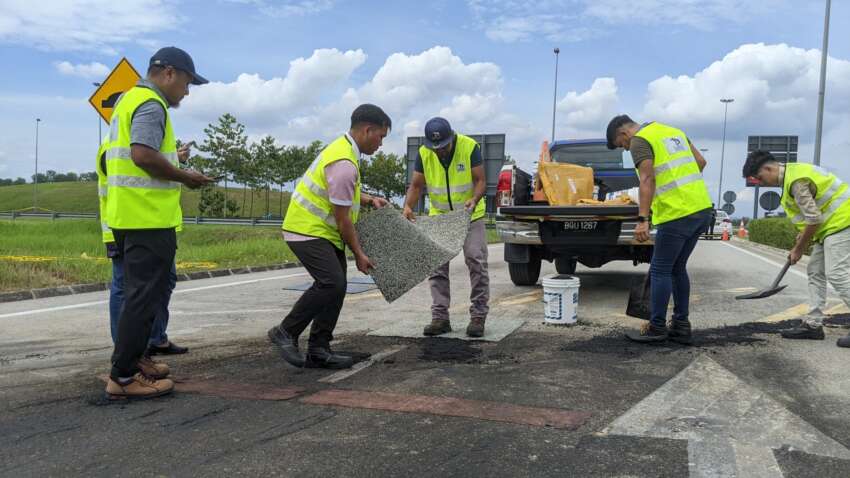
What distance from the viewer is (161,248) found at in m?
3.65

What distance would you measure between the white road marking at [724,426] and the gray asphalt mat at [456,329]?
179cm

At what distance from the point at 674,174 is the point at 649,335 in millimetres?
1274

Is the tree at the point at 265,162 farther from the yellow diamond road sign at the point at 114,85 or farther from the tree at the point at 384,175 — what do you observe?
the yellow diamond road sign at the point at 114,85

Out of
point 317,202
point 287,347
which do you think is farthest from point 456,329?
point 317,202

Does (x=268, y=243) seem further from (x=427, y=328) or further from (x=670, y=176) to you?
(x=670, y=176)

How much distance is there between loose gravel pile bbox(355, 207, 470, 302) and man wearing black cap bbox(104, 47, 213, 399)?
50.6 inches

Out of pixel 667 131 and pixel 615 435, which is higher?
pixel 667 131

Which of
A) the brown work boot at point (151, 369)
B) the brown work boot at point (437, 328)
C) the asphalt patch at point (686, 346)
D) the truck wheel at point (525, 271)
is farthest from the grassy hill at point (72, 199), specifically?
the brown work boot at point (151, 369)

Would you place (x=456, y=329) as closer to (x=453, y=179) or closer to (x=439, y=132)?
(x=453, y=179)

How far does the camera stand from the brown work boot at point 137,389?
358 cm

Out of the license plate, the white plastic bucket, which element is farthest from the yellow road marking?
the license plate

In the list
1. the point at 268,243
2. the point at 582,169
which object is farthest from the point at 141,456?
the point at 268,243

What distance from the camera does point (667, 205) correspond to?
5.21 meters

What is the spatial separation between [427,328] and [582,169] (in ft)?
13.5
